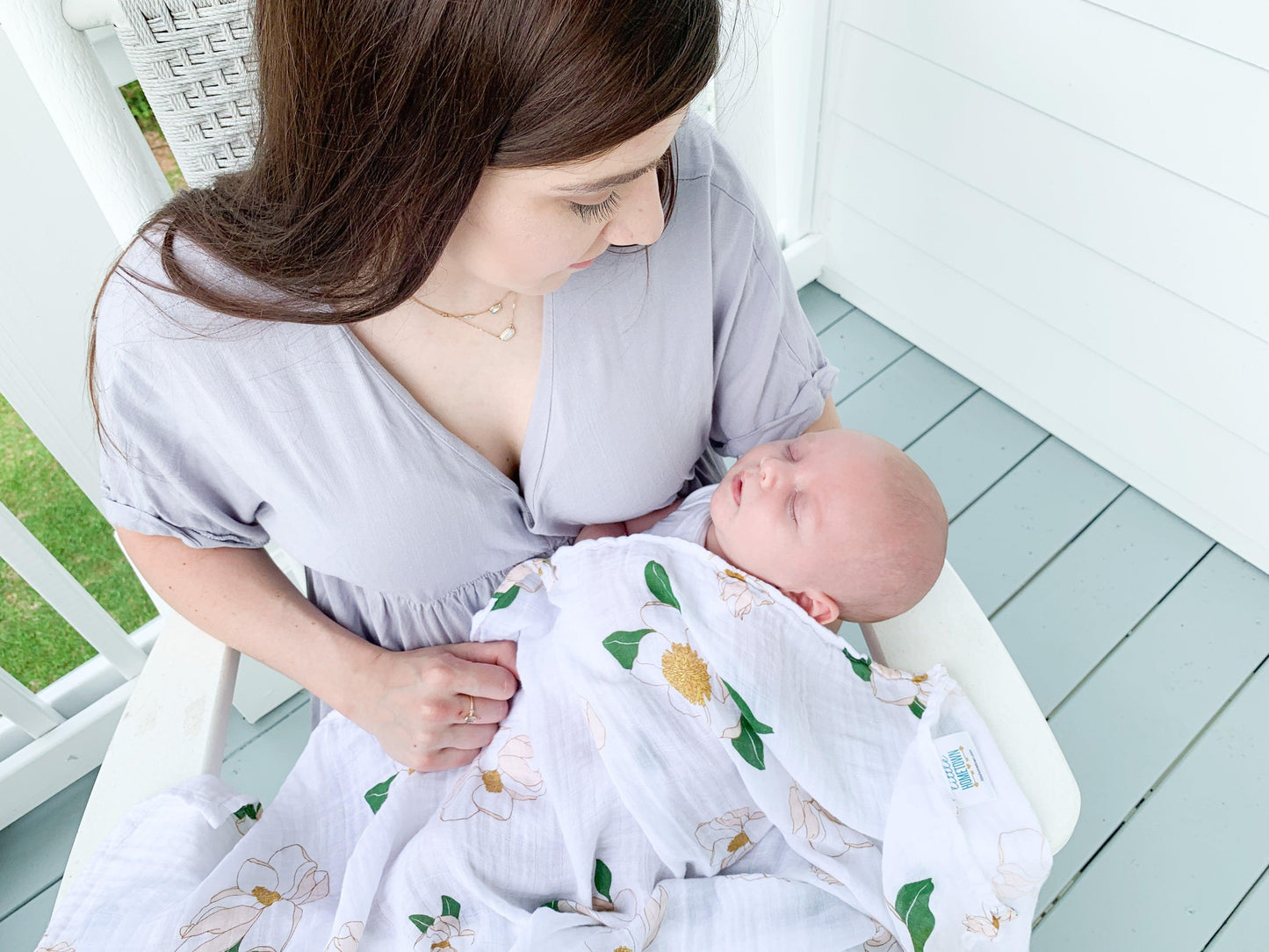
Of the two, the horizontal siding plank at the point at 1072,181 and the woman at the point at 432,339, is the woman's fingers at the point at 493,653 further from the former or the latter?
the horizontal siding plank at the point at 1072,181

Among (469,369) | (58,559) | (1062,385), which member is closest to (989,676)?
(469,369)

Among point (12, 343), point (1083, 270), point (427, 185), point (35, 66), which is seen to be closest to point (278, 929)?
point (427, 185)

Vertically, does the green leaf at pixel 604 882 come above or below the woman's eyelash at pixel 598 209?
below

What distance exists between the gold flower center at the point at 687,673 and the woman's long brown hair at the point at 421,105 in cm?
50

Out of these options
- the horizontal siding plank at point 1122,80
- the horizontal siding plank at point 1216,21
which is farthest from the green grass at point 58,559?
the horizontal siding plank at point 1216,21

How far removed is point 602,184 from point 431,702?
1.94 feet

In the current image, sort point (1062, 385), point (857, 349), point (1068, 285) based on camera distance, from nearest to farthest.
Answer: point (1068, 285) < point (1062, 385) < point (857, 349)

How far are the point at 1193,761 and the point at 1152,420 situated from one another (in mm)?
665

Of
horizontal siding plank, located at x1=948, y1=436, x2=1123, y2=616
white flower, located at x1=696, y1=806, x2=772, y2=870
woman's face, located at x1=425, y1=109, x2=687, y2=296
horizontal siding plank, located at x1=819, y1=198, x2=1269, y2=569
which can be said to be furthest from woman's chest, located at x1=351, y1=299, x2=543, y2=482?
horizontal siding plank, located at x1=819, y1=198, x2=1269, y2=569

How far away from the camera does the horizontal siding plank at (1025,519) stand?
6.51ft

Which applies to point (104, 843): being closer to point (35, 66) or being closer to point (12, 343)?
point (12, 343)

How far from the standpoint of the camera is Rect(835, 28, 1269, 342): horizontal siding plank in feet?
5.24

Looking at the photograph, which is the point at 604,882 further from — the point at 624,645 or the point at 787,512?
the point at 787,512

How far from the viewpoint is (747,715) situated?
1021 mm
